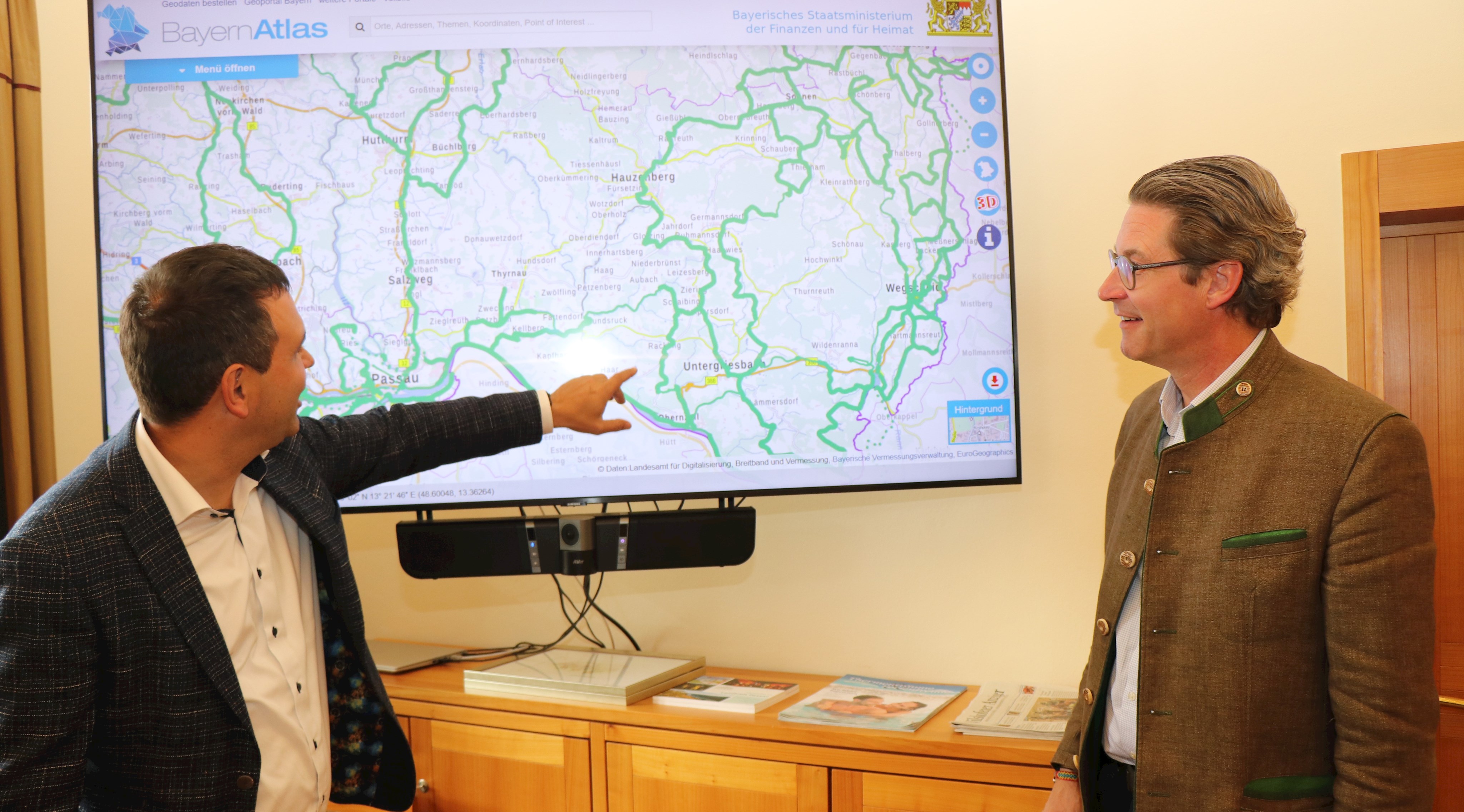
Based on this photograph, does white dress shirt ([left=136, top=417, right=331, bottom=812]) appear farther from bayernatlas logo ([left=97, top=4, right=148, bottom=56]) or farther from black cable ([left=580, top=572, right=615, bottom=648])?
bayernatlas logo ([left=97, top=4, right=148, bottom=56])

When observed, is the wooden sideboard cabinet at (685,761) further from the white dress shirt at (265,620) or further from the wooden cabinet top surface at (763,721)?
the white dress shirt at (265,620)

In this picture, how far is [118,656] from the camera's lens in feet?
4.20

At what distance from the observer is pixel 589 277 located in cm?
211

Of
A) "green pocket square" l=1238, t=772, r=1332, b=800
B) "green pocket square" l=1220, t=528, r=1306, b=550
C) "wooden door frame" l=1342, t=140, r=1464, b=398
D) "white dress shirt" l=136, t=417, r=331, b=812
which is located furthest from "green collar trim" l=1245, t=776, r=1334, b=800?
"white dress shirt" l=136, t=417, r=331, b=812

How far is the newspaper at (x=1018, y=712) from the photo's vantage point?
184cm

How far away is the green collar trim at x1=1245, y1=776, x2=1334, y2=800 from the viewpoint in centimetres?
131

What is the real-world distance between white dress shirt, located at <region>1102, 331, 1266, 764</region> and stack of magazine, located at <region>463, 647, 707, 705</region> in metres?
1.03

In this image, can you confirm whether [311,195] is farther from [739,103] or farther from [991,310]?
[991,310]

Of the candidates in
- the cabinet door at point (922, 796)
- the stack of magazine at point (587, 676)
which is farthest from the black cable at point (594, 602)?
the cabinet door at point (922, 796)

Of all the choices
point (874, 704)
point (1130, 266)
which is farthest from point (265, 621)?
point (1130, 266)

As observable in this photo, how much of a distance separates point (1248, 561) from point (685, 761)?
3.96ft

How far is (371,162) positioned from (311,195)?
163 millimetres

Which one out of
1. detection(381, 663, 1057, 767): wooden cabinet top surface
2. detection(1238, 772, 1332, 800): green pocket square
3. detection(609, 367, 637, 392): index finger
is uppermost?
detection(609, 367, 637, 392): index finger

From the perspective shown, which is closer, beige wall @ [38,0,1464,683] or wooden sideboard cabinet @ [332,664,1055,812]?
wooden sideboard cabinet @ [332,664,1055,812]
